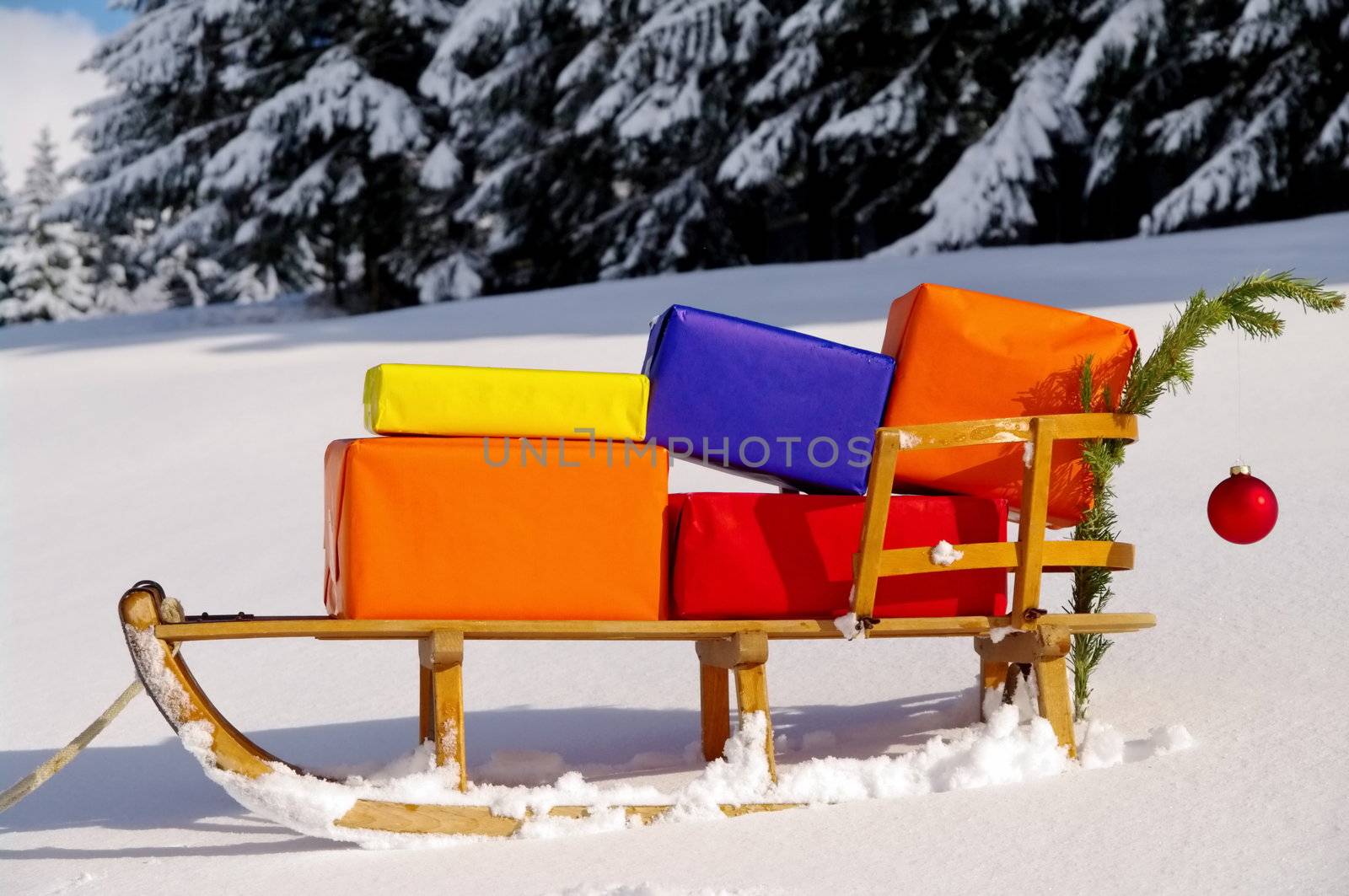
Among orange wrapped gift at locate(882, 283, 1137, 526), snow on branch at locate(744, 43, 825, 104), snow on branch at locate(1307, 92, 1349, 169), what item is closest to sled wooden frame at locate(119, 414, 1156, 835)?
orange wrapped gift at locate(882, 283, 1137, 526)

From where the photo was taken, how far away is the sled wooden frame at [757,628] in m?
2.66

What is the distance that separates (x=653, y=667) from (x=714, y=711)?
0.97 meters

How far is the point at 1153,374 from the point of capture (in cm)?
294

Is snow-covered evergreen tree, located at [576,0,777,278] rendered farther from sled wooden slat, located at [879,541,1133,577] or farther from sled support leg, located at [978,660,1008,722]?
sled wooden slat, located at [879,541,1133,577]

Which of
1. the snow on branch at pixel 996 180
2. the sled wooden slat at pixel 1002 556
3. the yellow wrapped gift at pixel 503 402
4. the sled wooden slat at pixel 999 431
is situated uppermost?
the snow on branch at pixel 996 180

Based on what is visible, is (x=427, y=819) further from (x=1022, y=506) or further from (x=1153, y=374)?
(x=1153, y=374)

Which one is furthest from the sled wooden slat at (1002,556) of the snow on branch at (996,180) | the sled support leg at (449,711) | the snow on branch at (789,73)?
the snow on branch at (789,73)

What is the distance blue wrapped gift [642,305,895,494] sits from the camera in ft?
9.40

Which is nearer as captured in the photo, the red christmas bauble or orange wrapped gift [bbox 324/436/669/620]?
orange wrapped gift [bbox 324/436/669/620]

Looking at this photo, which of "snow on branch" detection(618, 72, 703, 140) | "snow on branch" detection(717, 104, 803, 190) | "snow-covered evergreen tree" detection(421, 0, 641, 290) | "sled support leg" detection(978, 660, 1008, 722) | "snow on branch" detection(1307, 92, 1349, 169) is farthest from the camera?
"snow-covered evergreen tree" detection(421, 0, 641, 290)

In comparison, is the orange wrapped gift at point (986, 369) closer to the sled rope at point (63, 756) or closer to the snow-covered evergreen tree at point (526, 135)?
the sled rope at point (63, 756)

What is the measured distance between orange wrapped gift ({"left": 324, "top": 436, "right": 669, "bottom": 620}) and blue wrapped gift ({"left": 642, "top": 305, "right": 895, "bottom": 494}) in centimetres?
13

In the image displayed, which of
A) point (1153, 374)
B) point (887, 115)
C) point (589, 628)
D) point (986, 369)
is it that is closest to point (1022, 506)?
point (986, 369)

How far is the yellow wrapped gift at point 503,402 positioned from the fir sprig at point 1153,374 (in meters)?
0.98
